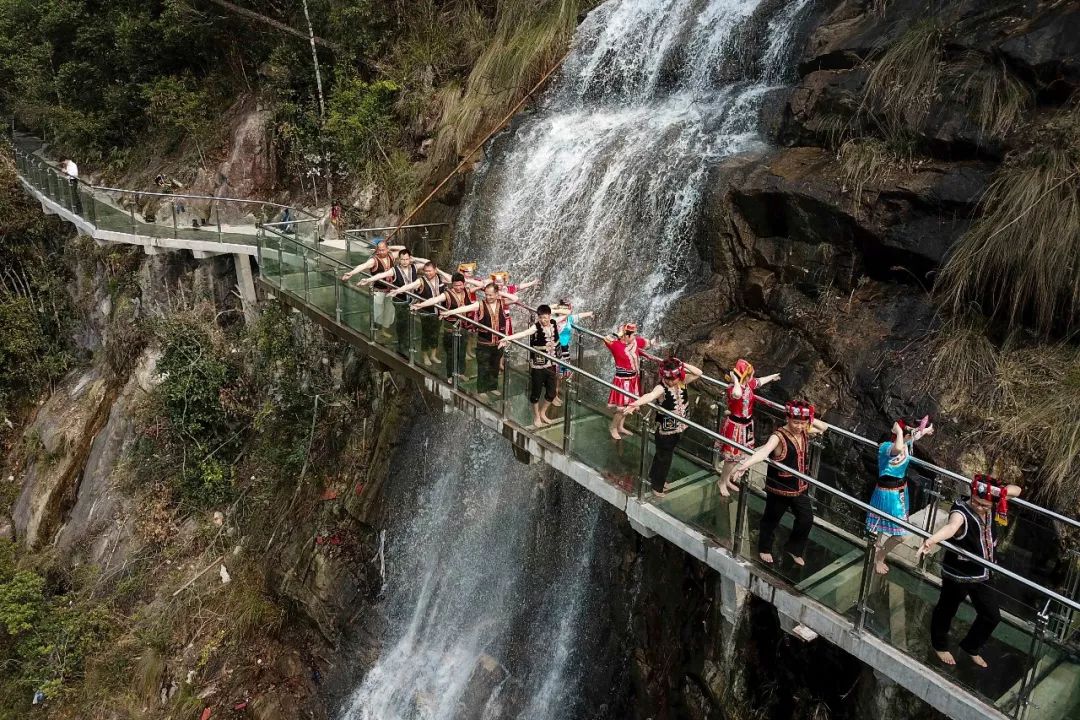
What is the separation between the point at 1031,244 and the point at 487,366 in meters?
5.72

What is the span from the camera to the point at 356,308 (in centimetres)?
1075

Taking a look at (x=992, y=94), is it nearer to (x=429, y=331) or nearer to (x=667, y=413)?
(x=667, y=413)

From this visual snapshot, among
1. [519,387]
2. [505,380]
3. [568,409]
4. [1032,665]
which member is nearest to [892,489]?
[1032,665]

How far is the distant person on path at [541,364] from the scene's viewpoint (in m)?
7.98

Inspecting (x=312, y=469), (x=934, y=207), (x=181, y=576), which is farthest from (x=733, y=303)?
(x=181, y=576)

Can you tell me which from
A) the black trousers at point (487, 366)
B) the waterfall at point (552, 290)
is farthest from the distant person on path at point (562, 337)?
the waterfall at point (552, 290)

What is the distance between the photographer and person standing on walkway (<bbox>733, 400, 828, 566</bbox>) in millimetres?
5688

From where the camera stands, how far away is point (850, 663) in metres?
7.31

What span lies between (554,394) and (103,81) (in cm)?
2115

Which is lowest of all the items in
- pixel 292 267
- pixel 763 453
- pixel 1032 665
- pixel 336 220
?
pixel 336 220

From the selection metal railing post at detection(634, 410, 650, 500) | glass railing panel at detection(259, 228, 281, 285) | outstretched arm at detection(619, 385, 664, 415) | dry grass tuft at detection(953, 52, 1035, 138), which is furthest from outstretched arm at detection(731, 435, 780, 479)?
glass railing panel at detection(259, 228, 281, 285)

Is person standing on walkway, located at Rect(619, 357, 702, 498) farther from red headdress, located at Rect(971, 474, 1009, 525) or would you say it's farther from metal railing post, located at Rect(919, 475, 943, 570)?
red headdress, located at Rect(971, 474, 1009, 525)

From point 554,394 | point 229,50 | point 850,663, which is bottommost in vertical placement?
point 850,663

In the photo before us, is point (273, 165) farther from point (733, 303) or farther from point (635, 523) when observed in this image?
point (635, 523)
